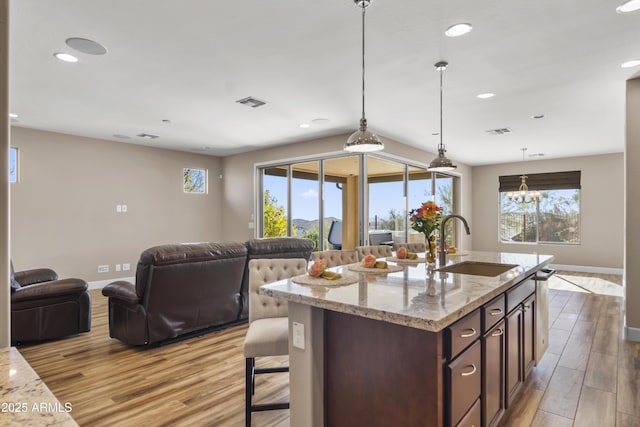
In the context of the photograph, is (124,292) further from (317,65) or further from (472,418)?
(472,418)

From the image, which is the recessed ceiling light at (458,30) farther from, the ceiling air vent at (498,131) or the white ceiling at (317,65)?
the ceiling air vent at (498,131)

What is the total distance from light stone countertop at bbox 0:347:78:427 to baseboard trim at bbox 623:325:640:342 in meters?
4.91

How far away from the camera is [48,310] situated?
3.64 meters

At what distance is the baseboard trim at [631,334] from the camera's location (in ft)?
12.2

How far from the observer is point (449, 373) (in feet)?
4.95

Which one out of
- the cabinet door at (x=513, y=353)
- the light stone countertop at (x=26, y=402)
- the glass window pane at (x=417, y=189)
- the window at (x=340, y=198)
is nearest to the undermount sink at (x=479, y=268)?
the cabinet door at (x=513, y=353)

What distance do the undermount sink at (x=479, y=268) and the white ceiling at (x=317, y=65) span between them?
179 cm

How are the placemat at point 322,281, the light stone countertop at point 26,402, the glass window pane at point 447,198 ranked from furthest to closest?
the glass window pane at point 447,198
the placemat at point 322,281
the light stone countertop at point 26,402

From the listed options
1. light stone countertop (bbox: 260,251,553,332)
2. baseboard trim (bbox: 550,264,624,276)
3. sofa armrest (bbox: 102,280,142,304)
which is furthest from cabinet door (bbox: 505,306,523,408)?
baseboard trim (bbox: 550,264,624,276)

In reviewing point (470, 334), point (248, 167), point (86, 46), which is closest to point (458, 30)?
point (470, 334)

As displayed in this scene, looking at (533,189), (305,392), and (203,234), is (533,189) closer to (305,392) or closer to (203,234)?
(203,234)

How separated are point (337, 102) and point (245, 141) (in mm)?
2813

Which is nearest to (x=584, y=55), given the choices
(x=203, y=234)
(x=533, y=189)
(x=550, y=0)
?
(x=550, y=0)

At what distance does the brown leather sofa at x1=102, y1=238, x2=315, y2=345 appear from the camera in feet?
11.0
